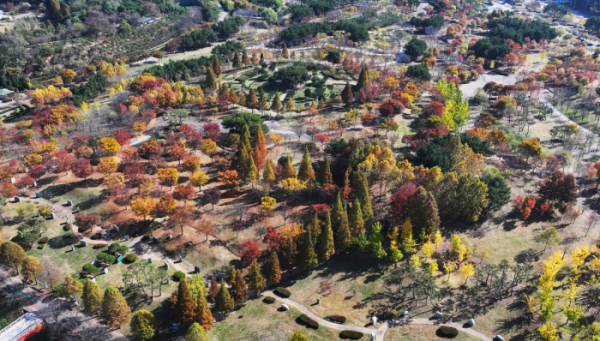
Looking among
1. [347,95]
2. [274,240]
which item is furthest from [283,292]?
[347,95]

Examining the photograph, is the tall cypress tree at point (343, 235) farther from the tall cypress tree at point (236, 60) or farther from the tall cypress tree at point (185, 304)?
the tall cypress tree at point (236, 60)

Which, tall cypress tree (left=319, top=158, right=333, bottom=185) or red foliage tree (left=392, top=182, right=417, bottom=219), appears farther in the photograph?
tall cypress tree (left=319, top=158, right=333, bottom=185)

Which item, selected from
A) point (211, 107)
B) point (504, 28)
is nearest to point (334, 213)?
point (211, 107)

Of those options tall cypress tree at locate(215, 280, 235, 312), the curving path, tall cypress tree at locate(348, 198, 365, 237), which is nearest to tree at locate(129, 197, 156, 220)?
tall cypress tree at locate(215, 280, 235, 312)

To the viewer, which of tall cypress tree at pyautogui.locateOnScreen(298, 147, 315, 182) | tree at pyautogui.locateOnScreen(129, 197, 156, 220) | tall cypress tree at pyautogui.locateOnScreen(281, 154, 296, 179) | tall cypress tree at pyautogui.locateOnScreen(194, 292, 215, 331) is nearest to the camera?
tall cypress tree at pyautogui.locateOnScreen(194, 292, 215, 331)

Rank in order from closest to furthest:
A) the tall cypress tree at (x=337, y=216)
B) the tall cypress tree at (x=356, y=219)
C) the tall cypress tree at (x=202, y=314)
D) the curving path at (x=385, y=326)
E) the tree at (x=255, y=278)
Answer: the tall cypress tree at (x=202, y=314), the curving path at (x=385, y=326), the tree at (x=255, y=278), the tall cypress tree at (x=337, y=216), the tall cypress tree at (x=356, y=219)

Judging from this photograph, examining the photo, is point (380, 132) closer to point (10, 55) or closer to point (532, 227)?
point (532, 227)

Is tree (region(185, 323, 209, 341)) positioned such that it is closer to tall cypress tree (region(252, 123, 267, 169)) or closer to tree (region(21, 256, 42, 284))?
tree (region(21, 256, 42, 284))

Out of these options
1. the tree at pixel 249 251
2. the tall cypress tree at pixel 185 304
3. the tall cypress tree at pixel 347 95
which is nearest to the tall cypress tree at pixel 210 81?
the tall cypress tree at pixel 347 95
